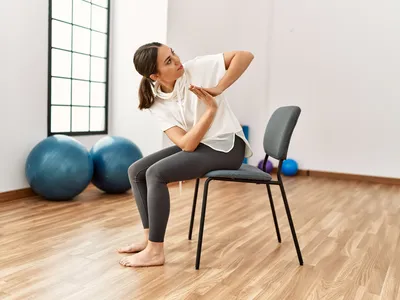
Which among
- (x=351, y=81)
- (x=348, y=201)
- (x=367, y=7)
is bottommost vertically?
(x=348, y=201)

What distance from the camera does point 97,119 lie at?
430cm

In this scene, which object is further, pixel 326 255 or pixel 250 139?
pixel 250 139

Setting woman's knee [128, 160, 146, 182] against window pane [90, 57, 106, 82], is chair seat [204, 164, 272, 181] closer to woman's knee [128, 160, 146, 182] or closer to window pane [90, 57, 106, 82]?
woman's knee [128, 160, 146, 182]

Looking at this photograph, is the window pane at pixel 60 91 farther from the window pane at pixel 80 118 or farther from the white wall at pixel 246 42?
the white wall at pixel 246 42

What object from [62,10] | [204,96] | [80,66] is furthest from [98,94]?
[204,96]

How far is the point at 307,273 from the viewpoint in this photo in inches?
75.6

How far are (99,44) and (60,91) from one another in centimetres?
70

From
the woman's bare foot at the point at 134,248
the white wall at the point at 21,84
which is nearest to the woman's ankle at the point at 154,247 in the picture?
the woman's bare foot at the point at 134,248

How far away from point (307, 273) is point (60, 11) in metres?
3.04

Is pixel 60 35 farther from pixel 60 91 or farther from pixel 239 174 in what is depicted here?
pixel 239 174

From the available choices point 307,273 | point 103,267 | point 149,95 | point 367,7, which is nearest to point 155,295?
point 103,267

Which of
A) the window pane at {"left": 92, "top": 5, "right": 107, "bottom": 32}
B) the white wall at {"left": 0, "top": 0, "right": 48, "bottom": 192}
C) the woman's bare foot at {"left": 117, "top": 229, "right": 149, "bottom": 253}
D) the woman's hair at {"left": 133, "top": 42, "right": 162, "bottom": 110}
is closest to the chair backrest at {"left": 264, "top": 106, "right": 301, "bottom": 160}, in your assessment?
the woman's hair at {"left": 133, "top": 42, "right": 162, "bottom": 110}

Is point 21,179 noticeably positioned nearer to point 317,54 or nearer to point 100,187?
point 100,187

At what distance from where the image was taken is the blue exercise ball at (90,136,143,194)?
3430 millimetres
